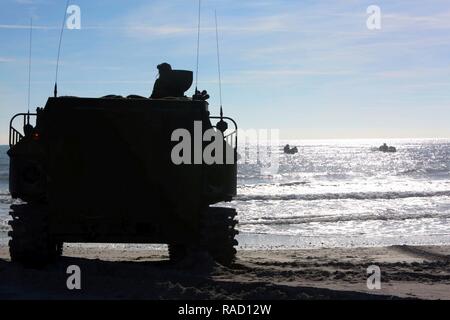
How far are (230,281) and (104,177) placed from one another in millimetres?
2236

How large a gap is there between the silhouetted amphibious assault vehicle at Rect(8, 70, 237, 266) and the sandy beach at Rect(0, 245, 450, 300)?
1.49 ft

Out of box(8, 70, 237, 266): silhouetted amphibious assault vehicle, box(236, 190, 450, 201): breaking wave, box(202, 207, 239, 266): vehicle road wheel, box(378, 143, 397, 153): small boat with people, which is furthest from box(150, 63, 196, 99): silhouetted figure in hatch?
box(378, 143, 397, 153): small boat with people

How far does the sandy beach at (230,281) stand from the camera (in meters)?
8.46

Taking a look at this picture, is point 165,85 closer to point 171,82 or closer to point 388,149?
point 171,82

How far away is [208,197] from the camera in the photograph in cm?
1057

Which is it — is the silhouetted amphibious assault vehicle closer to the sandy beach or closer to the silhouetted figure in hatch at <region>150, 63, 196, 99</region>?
the sandy beach

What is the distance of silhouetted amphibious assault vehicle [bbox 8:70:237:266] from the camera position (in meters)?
10.2

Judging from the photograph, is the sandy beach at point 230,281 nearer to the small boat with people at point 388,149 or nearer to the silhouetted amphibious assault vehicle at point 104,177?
the silhouetted amphibious assault vehicle at point 104,177

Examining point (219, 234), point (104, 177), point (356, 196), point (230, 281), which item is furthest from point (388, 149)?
point (230, 281)

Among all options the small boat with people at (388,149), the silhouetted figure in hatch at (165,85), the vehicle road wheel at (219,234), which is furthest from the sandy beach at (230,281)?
the small boat with people at (388,149)

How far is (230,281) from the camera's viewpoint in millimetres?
9266
